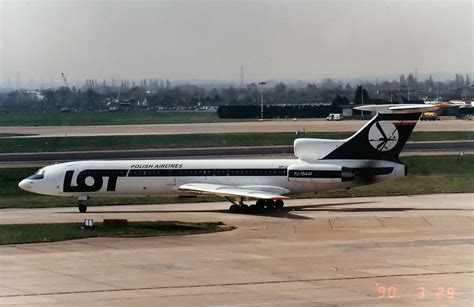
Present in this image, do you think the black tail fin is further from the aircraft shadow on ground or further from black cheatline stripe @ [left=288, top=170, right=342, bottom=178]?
the aircraft shadow on ground

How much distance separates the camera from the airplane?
164ft

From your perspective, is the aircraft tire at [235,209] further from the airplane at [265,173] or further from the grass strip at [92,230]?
the grass strip at [92,230]

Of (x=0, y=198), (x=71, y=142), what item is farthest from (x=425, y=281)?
(x=71, y=142)

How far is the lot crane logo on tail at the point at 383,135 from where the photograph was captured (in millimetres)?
49969

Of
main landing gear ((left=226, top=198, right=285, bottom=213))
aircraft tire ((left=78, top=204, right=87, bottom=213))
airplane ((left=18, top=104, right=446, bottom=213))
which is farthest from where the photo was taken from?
aircraft tire ((left=78, top=204, right=87, bottom=213))

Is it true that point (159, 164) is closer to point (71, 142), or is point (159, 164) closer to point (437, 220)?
point (437, 220)

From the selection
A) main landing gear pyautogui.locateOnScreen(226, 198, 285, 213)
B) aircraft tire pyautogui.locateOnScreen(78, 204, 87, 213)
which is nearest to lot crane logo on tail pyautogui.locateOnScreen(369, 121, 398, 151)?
main landing gear pyautogui.locateOnScreen(226, 198, 285, 213)

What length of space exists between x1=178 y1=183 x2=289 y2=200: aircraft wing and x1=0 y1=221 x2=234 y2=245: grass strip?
4696 mm

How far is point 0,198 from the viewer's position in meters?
59.2

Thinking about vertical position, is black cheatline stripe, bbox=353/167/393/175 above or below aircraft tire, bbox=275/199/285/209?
above

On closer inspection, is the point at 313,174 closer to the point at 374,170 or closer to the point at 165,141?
the point at 374,170

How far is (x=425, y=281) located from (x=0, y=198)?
38030 mm

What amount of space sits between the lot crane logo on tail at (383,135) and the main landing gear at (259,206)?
20.8 feet

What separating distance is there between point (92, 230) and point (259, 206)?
1176 centimetres
